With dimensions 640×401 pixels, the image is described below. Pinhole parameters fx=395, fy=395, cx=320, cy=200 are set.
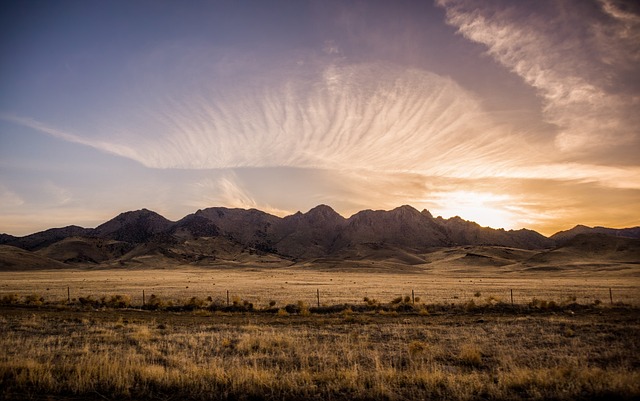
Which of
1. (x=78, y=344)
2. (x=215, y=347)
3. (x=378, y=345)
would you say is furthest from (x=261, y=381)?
(x=78, y=344)

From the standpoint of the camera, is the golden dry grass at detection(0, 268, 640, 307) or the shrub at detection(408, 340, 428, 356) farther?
the golden dry grass at detection(0, 268, 640, 307)

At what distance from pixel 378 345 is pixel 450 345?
3.15 metres

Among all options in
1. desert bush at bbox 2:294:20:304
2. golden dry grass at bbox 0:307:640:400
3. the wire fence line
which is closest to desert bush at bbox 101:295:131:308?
the wire fence line

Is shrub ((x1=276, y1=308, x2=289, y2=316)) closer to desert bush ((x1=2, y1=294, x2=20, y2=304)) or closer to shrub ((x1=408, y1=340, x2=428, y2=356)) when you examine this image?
shrub ((x1=408, y1=340, x2=428, y2=356))

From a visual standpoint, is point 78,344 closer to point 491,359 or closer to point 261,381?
point 261,381

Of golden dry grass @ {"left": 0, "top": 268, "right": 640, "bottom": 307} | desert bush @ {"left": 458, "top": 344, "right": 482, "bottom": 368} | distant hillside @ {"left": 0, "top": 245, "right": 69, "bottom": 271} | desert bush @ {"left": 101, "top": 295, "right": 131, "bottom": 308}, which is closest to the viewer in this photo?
desert bush @ {"left": 458, "top": 344, "right": 482, "bottom": 368}

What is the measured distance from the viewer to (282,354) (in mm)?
15469

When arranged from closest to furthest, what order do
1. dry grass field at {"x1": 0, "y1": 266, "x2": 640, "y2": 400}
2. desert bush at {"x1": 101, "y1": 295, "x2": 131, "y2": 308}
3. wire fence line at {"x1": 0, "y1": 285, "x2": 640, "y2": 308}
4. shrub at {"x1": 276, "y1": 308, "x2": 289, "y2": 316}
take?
dry grass field at {"x1": 0, "y1": 266, "x2": 640, "y2": 400} → shrub at {"x1": 276, "y1": 308, "x2": 289, "y2": 316} → desert bush at {"x1": 101, "y1": 295, "x2": 131, "y2": 308} → wire fence line at {"x1": 0, "y1": 285, "x2": 640, "y2": 308}

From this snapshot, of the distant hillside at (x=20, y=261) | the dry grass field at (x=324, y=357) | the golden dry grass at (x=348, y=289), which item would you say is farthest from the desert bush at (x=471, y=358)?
the distant hillside at (x=20, y=261)

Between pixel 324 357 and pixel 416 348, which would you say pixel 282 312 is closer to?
pixel 324 357

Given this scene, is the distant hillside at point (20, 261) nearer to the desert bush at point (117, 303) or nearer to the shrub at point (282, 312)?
the desert bush at point (117, 303)

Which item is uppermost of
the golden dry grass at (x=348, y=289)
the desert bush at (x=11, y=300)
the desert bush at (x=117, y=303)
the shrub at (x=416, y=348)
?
the shrub at (x=416, y=348)

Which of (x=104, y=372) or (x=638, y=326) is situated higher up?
(x=104, y=372)

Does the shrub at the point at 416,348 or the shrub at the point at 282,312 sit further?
the shrub at the point at 282,312
